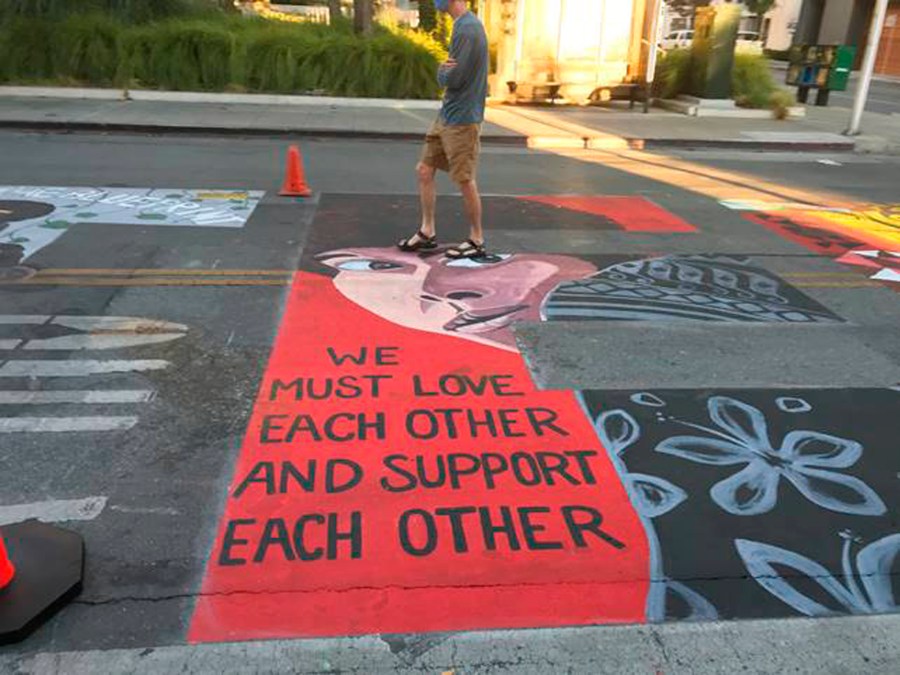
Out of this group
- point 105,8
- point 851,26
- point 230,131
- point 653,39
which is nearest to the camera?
point 230,131

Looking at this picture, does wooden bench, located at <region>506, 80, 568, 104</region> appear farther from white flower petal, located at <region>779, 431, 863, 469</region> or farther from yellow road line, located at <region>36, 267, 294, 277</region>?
white flower petal, located at <region>779, 431, 863, 469</region>

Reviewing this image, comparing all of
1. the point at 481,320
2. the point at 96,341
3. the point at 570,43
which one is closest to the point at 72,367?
the point at 96,341

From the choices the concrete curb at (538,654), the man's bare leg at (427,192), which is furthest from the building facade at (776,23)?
the concrete curb at (538,654)

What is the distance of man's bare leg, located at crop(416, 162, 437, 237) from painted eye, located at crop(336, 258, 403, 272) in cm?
52

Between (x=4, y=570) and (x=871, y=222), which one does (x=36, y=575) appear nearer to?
(x=4, y=570)

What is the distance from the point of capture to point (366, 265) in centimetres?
629

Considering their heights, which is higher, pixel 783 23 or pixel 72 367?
pixel 783 23

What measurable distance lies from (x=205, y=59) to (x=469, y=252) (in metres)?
12.8

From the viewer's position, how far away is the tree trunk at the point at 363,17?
1842 centimetres

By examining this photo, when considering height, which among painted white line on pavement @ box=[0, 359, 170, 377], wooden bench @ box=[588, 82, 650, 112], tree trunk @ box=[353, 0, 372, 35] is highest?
tree trunk @ box=[353, 0, 372, 35]

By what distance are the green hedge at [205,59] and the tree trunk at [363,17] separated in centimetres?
141

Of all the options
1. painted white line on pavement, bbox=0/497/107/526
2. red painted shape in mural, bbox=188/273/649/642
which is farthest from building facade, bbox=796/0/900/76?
painted white line on pavement, bbox=0/497/107/526

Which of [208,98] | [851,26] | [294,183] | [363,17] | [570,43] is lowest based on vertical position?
[294,183]

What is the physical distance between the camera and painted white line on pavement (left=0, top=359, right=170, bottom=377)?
166 inches
